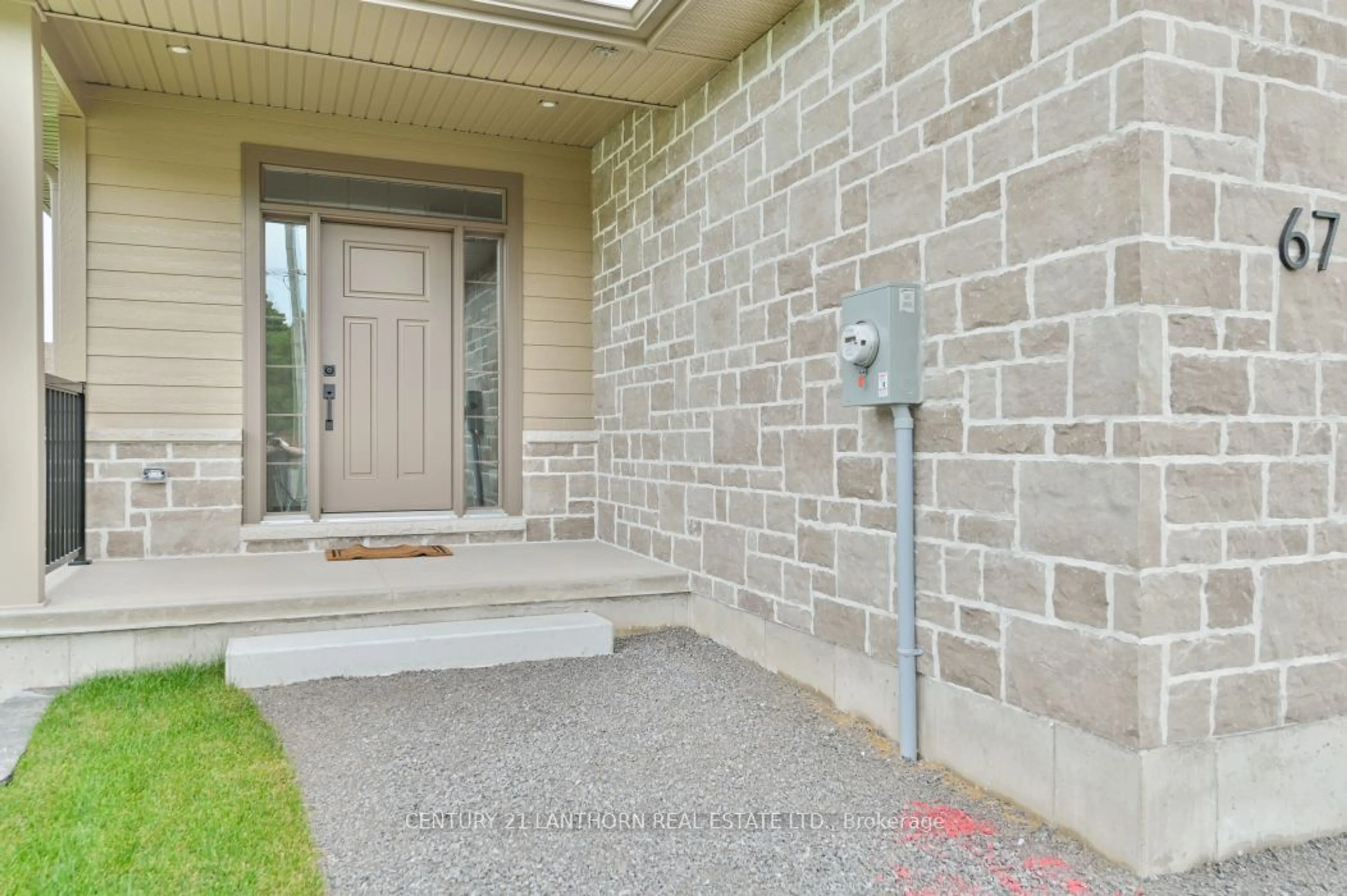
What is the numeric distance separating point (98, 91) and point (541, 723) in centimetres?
421

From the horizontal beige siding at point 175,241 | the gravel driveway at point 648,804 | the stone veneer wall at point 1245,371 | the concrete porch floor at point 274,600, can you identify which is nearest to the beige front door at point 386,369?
the horizontal beige siding at point 175,241

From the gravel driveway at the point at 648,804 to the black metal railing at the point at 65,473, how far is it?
160 cm

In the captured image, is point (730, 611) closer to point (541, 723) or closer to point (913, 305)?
point (541, 723)

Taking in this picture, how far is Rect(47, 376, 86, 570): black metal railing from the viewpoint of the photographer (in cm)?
413

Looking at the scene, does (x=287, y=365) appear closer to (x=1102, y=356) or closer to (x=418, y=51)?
(x=418, y=51)

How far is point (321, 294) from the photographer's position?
17.9ft

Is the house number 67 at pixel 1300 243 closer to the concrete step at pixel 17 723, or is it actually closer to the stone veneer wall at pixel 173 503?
the concrete step at pixel 17 723

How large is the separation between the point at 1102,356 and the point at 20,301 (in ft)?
12.6

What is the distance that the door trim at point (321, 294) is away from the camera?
5.21 metres

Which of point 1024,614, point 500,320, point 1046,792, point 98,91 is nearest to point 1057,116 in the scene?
point 1024,614

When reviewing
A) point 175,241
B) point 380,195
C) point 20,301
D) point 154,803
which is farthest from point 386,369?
point 154,803

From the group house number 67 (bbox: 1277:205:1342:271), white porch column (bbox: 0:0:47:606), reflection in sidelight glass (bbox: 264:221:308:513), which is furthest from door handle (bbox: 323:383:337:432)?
house number 67 (bbox: 1277:205:1342:271)

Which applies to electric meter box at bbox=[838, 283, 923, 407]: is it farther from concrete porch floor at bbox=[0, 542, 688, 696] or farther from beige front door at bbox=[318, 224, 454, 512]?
beige front door at bbox=[318, 224, 454, 512]

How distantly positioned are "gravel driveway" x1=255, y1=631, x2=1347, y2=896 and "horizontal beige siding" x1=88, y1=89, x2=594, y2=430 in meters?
2.31
